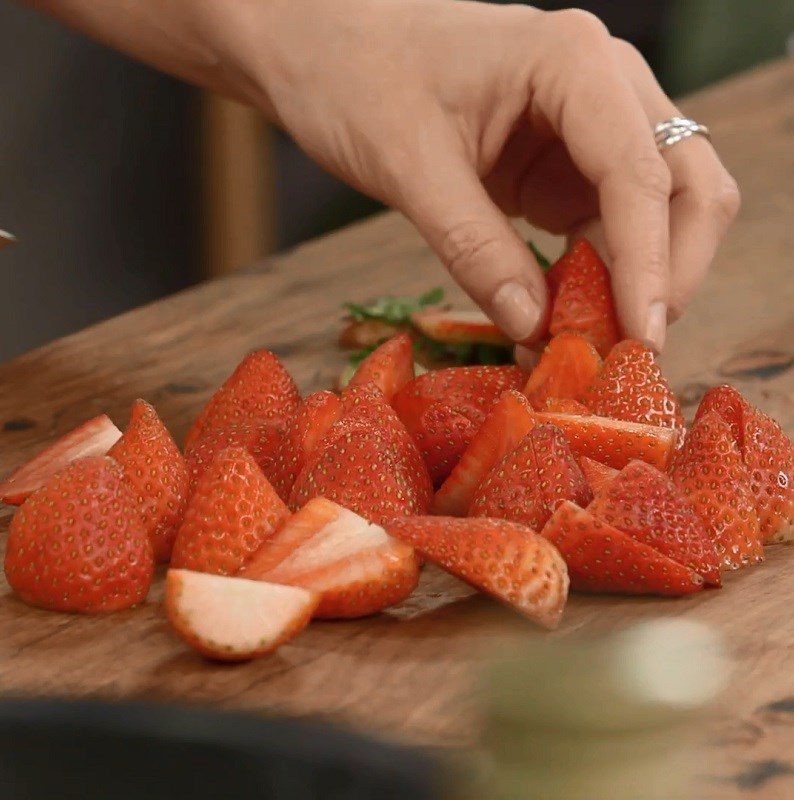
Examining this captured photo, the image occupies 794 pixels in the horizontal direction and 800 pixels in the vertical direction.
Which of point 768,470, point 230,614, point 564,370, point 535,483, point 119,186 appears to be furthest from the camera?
point 119,186

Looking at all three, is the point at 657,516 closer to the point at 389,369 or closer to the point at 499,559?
the point at 499,559

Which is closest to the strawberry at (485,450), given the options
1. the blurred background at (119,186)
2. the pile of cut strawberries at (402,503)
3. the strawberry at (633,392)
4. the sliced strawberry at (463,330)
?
the pile of cut strawberries at (402,503)

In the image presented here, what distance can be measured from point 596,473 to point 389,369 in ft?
1.03

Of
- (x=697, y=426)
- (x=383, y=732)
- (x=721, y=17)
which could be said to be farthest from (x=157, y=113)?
(x=383, y=732)

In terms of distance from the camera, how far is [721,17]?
4055 mm

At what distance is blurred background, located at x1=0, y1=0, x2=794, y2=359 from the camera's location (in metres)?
2.86

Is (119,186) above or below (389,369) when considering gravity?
above

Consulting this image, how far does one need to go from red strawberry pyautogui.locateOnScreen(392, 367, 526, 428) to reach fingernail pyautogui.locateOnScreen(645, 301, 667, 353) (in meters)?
0.13

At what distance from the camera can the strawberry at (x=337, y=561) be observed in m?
1.12

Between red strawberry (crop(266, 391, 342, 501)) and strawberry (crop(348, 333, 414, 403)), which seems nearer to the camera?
red strawberry (crop(266, 391, 342, 501))

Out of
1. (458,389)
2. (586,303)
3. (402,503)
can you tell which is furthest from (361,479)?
(586,303)

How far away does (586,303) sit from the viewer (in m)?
1.48

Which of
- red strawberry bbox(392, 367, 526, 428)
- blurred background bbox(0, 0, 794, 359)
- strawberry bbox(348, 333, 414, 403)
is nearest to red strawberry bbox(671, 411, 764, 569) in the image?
red strawberry bbox(392, 367, 526, 428)

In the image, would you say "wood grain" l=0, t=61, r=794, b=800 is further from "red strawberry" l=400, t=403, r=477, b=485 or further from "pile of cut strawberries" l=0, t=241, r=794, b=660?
"red strawberry" l=400, t=403, r=477, b=485
